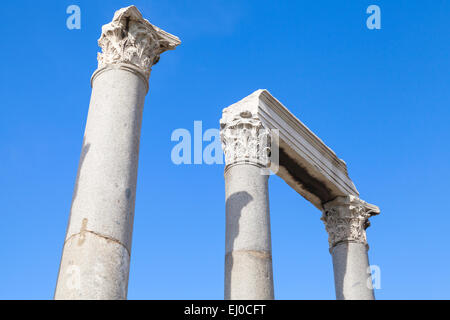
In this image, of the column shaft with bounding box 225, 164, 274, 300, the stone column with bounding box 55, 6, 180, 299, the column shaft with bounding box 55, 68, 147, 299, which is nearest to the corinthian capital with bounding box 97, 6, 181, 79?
the stone column with bounding box 55, 6, 180, 299

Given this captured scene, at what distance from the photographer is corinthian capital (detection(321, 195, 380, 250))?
101 ft

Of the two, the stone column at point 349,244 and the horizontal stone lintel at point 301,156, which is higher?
the horizontal stone lintel at point 301,156

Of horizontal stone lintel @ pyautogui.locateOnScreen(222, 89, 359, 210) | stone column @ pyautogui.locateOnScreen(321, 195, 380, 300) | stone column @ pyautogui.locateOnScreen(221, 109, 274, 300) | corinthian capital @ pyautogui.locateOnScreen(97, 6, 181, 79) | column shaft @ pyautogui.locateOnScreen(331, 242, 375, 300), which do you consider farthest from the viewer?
stone column @ pyautogui.locateOnScreen(321, 195, 380, 300)

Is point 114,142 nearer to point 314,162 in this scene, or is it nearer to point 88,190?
point 88,190

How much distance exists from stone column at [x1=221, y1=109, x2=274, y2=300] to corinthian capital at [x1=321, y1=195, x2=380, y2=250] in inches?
312

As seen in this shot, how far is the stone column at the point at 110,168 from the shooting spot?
13.7 metres

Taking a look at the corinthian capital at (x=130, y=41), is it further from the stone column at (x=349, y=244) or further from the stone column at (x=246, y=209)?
the stone column at (x=349, y=244)

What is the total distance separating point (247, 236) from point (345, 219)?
429 inches

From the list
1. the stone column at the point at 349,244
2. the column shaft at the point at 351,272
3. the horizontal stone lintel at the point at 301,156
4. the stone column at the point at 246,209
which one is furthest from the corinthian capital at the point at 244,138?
the column shaft at the point at 351,272

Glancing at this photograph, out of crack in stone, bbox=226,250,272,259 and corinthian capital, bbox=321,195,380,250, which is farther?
corinthian capital, bbox=321,195,380,250

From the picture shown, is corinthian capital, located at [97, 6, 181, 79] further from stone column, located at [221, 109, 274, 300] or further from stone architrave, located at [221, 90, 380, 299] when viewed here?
stone architrave, located at [221, 90, 380, 299]
